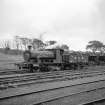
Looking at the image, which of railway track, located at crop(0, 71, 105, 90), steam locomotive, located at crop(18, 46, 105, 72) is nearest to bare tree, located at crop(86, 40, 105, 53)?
steam locomotive, located at crop(18, 46, 105, 72)

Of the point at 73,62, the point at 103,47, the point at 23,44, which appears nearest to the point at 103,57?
the point at 73,62

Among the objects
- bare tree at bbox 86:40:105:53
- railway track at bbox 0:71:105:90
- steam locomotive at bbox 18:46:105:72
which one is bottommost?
railway track at bbox 0:71:105:90

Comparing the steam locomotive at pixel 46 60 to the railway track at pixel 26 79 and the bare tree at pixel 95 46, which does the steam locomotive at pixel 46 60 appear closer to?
the railway track at pixel 26 79

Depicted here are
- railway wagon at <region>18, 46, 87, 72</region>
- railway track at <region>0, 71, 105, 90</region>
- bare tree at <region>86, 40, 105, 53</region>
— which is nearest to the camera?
railway track at <region>0, 71, 105, 90</region>

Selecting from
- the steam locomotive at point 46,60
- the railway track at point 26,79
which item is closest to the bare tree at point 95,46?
the steam locomotive at point 46,60

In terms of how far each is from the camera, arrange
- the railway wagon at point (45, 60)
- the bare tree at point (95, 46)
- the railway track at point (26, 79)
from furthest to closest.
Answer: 1. the bare tree at point (95, 46)
2. the railway wagon at point (45, 60)
3. the railway track at point (26, 79)

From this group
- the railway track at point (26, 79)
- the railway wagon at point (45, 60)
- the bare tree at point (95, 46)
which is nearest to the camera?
the railway track at point (26, 79)

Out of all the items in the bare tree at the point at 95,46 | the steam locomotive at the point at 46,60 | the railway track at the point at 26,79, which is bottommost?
the railway track at the point at 26,79

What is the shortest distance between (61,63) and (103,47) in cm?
4751

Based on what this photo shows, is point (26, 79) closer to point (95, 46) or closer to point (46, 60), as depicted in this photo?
point (46, 60)

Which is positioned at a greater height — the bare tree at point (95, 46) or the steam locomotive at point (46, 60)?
the bare tree at point (95, 46)

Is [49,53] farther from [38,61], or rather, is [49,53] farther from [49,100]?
[49,100]

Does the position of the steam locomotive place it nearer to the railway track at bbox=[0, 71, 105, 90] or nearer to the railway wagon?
the railway wagon

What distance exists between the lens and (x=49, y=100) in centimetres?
598
